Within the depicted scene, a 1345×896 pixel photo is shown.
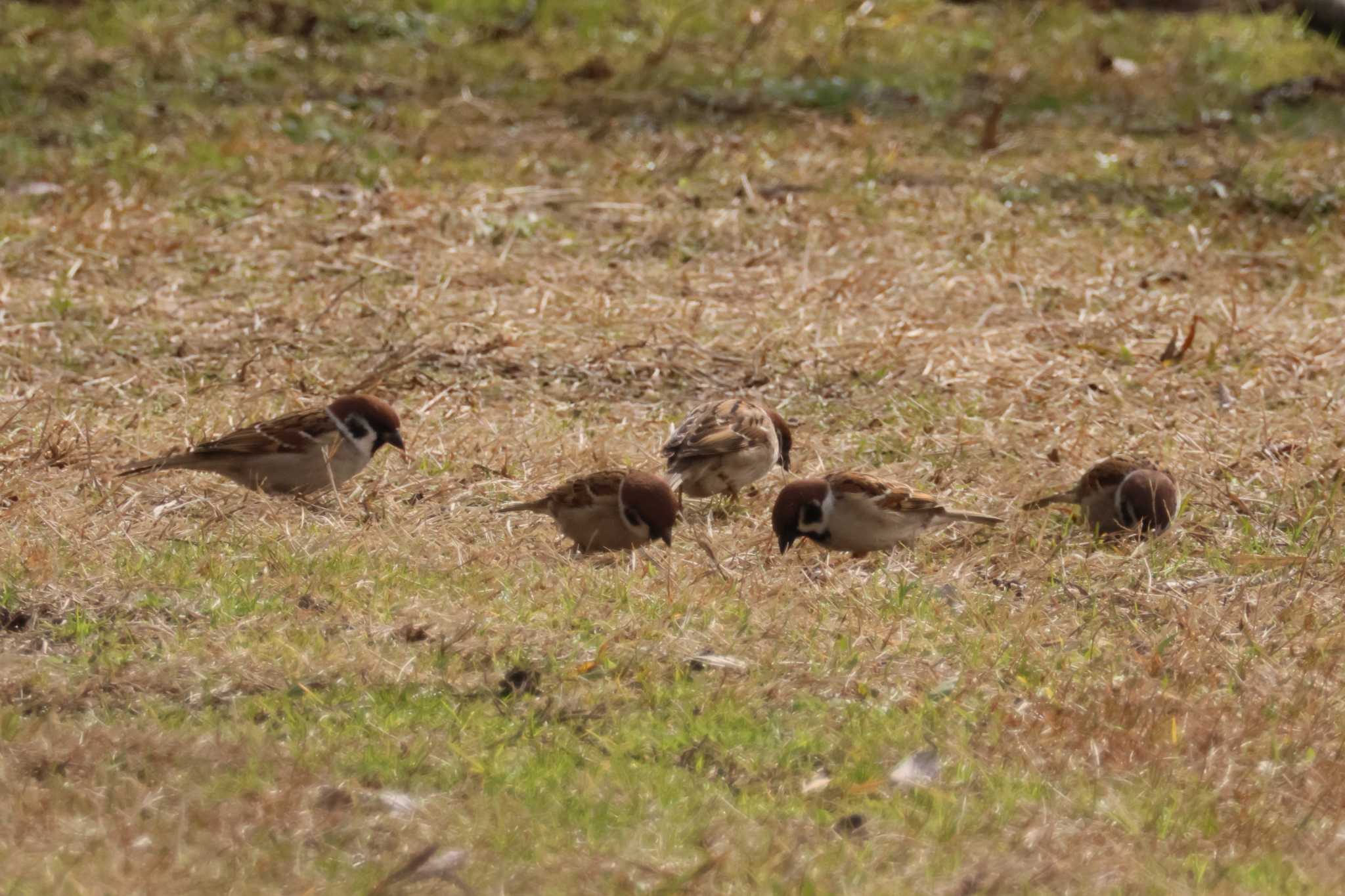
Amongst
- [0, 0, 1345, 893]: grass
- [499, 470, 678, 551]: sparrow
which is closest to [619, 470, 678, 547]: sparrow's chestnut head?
[499, 470, 678, 551]: sparrow

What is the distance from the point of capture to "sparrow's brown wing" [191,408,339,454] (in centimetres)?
761

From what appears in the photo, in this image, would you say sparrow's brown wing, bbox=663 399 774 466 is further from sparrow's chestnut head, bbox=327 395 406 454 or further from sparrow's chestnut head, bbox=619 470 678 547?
sparrow's chestnut head, bbox=327 395 406 454

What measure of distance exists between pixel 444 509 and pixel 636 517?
0.99 m

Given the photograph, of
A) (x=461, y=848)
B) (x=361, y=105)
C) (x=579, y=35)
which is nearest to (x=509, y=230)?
(x=361, y=105)

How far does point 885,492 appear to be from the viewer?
714 centimetres

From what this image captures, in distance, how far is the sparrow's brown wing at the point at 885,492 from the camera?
23.2 ft

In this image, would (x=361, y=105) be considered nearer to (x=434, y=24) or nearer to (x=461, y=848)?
(x=434, y=24)

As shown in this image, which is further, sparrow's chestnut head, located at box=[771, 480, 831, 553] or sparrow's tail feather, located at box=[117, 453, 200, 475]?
sparrow's tail feather, located at box=[117, 453, 200, 475]

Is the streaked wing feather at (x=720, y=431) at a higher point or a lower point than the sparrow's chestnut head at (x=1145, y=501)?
lower

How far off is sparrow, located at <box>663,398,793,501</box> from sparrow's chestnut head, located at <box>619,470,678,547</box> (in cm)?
73

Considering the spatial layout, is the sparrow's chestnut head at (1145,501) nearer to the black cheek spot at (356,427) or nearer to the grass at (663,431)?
the grass at (663,431)

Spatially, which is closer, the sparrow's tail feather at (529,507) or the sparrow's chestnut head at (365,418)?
the sparrow's tail feather at (529,507)

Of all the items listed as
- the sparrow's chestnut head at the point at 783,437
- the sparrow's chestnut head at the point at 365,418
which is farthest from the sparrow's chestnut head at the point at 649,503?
the sparrow's chestnut head at the point at 783,437

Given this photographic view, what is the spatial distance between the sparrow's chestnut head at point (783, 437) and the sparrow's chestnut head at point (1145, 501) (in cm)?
149
